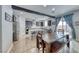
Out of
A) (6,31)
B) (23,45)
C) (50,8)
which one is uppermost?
(50,8)

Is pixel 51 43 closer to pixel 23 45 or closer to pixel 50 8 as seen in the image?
pixel 23 45

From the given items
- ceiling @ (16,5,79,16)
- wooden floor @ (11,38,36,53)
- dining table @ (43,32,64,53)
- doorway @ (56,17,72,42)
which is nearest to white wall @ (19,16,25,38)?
wooden floor @ (11,38,36,53)

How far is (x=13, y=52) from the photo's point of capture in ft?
6.07

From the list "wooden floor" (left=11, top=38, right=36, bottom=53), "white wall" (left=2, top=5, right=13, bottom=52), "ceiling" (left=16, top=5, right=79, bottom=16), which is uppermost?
"ceiling" (left=16, top=5, right=79, bottom=16)

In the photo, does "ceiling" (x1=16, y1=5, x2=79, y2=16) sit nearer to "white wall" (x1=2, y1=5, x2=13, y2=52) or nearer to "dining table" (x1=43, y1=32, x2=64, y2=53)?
"white wall" (x1=2, y1=5, x2=13, y2=52)

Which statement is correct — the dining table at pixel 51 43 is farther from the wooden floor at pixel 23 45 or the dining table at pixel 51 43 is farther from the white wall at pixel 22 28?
the white wall at pixel 22 28

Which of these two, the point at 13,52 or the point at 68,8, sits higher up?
the point at 68,8

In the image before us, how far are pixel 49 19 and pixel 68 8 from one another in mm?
385

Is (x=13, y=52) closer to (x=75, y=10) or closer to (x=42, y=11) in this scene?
(x=42, y=11)

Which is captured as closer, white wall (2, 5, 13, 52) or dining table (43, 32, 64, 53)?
white wall (2, 5, 13, 52)

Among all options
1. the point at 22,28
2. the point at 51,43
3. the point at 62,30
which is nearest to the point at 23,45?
the point at 22,28

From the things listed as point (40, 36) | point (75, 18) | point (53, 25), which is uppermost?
point (75, 18)

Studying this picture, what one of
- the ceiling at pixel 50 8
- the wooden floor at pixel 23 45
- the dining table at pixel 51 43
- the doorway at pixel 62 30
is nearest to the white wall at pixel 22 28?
the wooden floor at pixel 23 45
